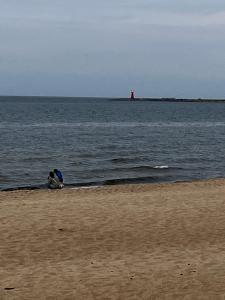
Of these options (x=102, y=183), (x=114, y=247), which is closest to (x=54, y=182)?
(x=102, y=183)

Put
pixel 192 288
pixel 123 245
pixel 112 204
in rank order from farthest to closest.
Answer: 1. pixel 112 204
2. pixel 123 245
3. pixel 192 288

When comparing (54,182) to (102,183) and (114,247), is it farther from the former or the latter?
(114,247)

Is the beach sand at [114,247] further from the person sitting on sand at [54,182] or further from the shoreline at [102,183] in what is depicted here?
the shoreline at [102,183]

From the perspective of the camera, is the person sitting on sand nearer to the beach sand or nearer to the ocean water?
the ocean water

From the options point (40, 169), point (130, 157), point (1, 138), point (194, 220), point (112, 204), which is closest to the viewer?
point (194, 220)

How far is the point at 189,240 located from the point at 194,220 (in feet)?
6.31

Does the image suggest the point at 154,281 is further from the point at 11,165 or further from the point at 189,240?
the point at 11,165

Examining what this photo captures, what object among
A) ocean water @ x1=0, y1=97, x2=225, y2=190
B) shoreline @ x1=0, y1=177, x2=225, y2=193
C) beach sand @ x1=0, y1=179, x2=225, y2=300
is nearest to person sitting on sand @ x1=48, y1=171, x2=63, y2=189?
shoreline @ x1=0, y1=177, x2=225, y2=193

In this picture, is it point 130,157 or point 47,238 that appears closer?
point 47,238

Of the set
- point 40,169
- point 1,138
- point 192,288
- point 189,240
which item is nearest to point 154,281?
point 192,288

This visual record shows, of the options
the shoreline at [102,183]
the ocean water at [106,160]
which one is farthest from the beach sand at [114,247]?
the ocean water at [106,160]

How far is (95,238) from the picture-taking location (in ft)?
39.0

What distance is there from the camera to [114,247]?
1123 centimetres

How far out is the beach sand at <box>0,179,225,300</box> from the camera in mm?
8703
